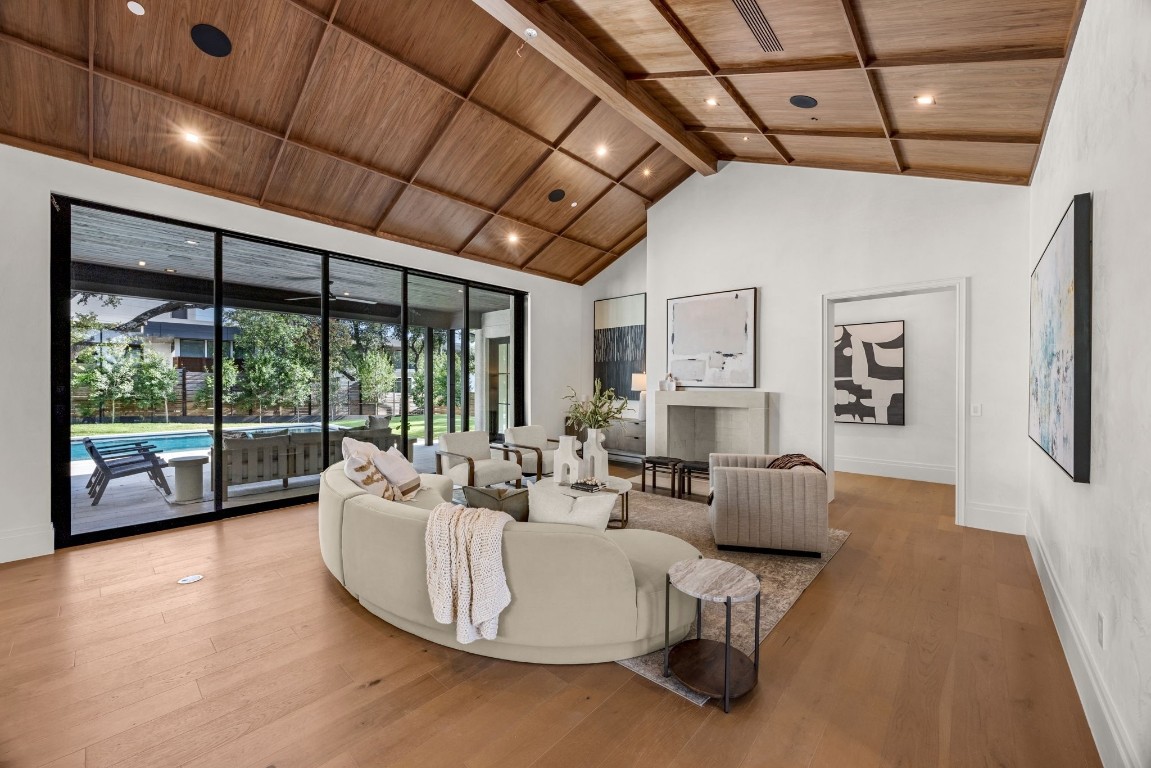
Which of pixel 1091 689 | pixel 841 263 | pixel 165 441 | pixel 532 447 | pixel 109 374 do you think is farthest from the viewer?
pixel 532 447

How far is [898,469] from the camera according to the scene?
6480 millimetres

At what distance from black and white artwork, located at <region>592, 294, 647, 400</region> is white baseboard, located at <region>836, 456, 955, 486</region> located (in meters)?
3.29

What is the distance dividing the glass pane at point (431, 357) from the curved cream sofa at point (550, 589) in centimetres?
386

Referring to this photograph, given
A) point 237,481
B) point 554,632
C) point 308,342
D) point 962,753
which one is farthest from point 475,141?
point 962,753

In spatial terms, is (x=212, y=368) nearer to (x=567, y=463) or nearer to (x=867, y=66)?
(x=567, y=463)

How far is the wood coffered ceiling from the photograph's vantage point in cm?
311

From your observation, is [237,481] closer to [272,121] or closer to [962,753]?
[272,121]

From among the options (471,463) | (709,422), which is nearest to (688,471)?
(709,422)

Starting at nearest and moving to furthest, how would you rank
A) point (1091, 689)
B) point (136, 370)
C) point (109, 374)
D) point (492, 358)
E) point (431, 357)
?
point (1091, 689) < point (109, 374) < point (136, 370) < point (431, 357) < point (492, 358)

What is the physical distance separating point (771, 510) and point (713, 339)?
3.12m

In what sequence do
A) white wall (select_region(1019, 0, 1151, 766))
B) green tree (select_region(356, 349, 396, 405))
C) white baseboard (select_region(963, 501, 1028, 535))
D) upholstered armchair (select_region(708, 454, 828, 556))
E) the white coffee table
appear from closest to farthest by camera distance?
white wall (select_region(1019, 0, 1151, 766)) < upholstered armchair (select_region(708, 454, 828, 556)) < the white coffee table < white baseboard (select_region(963, 501, 1028, 535)) < green tree (select_region(356, 349, 396, 405))

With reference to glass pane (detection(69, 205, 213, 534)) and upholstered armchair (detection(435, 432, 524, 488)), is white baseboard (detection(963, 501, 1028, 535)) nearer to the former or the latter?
upholstered armchair (detection(435, 432, 524, 488))

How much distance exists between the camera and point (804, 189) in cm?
568

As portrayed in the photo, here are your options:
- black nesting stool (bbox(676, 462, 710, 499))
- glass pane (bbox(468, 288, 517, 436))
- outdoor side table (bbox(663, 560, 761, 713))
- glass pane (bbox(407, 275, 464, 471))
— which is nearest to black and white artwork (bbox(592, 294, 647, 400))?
glass pane (bbox(468, 288, 517, 436))
